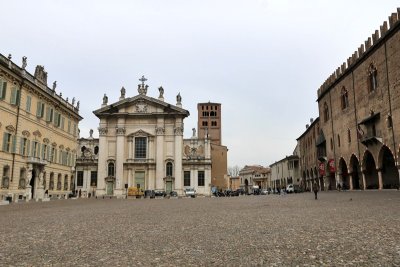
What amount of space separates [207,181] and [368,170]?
24.8 m

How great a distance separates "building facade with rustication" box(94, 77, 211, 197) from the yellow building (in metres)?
10.9

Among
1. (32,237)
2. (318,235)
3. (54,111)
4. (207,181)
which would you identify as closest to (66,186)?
(54,111)

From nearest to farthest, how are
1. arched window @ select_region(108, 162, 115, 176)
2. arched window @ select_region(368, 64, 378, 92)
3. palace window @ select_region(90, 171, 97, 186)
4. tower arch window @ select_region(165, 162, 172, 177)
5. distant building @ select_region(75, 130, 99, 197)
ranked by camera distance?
arched window @ select_region(368, 64, 378, 92) → tower arch window @ select_region(165, 162, 172, 177) → arched window @ select_region(108, 162, 115, 176) → distant building @ select_region(75, 130, 99, 197) → palace window @ select_region(90, 171, 97, 186)

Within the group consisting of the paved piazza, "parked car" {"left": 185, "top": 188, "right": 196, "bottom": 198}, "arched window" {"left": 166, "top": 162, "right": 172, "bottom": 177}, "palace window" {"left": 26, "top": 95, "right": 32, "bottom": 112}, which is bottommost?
the paved piazza

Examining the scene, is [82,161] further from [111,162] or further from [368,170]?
[368,170]

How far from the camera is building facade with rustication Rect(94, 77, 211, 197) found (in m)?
52.0

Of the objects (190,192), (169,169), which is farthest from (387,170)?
(169,169)

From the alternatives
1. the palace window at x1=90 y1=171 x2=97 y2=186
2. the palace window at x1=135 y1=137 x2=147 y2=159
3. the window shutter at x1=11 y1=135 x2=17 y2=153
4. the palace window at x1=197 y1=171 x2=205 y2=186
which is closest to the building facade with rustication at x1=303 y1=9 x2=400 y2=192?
the palace window at x1=197 y1=171 x2=205 y2=186

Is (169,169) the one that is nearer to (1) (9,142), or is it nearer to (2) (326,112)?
(2) (326,112)

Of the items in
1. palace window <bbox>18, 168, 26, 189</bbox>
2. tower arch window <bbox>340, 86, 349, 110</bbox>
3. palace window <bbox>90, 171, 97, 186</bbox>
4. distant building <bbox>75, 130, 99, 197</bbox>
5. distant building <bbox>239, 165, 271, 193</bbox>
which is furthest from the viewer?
distant building <bbox>239, 165, 271, 193</bbox>

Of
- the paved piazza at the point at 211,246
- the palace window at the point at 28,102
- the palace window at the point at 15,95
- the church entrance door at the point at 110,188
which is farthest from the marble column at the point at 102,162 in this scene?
the paved piazza at the point at 211,246

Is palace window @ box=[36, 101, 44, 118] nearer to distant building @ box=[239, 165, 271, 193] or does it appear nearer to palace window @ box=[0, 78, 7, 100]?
palace window @ box=[0, 78, 7, 100]

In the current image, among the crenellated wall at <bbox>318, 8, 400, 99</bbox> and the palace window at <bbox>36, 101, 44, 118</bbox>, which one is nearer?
the crenellated wall at <bbox>318, 8, 400, 99</bbox>

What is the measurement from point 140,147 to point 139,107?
6.05 meters
